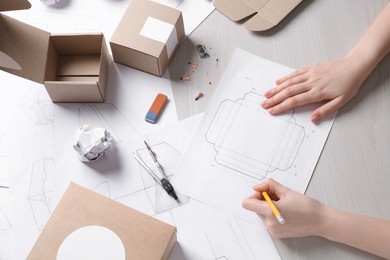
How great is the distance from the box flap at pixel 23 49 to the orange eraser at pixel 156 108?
0.21 meters

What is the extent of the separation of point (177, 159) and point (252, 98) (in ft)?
0.66

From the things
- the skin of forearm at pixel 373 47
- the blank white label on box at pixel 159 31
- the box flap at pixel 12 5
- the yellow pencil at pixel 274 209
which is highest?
the skin of forearm at pixel 373 47

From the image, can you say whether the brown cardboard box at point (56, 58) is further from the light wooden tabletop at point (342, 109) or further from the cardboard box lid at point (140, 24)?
the light wooden tabletop at point (342, 109)

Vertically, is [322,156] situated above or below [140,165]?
above

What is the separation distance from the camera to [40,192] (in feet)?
2.64

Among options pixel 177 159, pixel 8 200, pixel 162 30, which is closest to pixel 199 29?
pixel 162 30

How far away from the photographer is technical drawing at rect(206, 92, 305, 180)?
83cm

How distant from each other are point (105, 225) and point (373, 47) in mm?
638

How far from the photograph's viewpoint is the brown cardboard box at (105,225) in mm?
660

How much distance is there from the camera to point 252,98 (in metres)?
0.89

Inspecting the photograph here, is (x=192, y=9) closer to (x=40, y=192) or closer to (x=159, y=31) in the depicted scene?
(x=159, y=31)

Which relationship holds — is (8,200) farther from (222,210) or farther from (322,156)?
(322,156)

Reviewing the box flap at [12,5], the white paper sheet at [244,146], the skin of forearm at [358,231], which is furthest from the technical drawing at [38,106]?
the skin of forearm at [358,231]

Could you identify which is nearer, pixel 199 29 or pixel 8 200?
pixel 8 200
